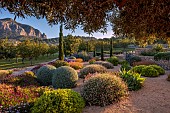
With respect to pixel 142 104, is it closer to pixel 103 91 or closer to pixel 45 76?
pixel 103 91

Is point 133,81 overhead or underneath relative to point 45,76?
overhead

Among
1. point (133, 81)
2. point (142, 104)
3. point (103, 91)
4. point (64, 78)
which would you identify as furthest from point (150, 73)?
point (103, 91)

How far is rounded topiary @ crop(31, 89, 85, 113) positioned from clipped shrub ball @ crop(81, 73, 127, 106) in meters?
0.86

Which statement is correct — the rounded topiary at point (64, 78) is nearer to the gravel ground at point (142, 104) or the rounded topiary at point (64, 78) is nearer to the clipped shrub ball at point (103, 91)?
the clipped shrub ball at point (103, 91)

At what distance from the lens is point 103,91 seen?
9734 millimetres

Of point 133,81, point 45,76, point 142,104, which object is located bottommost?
point 142,104

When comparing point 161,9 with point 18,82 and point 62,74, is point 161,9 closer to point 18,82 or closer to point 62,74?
point 62,74

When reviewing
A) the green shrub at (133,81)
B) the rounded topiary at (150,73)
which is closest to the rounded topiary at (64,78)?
the green shrub at (133,81)

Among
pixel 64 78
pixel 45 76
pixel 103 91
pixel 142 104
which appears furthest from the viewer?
pixel 45 76

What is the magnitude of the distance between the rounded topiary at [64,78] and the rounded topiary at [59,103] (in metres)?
4.85

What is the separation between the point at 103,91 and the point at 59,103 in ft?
7.54

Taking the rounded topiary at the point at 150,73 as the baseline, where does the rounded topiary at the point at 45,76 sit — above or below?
below

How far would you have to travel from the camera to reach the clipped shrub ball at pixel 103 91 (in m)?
9.52

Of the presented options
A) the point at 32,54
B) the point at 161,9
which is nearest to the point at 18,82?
the point at 161,9
